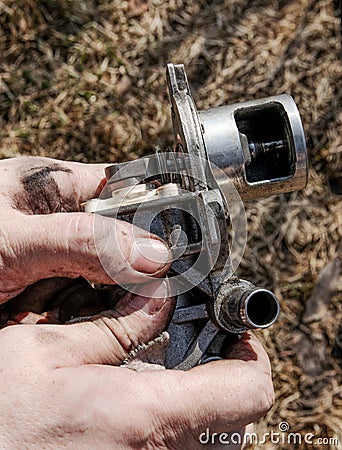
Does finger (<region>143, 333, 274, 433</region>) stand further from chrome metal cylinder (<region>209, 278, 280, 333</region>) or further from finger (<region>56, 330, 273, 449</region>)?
chrome metal cylinder (<region>209, 278, 280, 333</region>)

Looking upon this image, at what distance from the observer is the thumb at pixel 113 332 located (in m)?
1.71

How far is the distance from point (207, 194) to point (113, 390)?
23.0 inches

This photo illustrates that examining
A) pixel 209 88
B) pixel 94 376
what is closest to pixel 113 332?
pixel 94 376

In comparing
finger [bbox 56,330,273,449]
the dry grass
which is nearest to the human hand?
finger [bbox 56,330,273,449]

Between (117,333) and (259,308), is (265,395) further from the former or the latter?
(117,333)

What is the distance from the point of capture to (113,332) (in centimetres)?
173

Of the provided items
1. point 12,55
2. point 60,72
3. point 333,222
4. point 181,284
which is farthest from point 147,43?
point 181,284

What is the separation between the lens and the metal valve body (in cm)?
171

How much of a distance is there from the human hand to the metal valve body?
99 millimetres

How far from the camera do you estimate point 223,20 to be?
3.24 meters

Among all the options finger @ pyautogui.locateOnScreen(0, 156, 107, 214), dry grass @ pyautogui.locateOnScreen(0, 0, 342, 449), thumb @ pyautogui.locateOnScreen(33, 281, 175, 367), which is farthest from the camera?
dry grass @ pyautogui.locateOnScreen(0, 0, 342, 449)

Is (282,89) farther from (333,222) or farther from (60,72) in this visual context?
(60,72)

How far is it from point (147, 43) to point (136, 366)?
1936 mm

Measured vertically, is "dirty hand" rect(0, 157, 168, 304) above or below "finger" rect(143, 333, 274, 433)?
above
